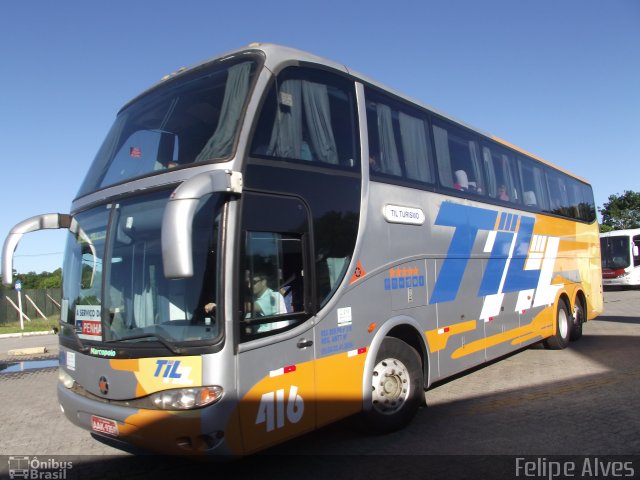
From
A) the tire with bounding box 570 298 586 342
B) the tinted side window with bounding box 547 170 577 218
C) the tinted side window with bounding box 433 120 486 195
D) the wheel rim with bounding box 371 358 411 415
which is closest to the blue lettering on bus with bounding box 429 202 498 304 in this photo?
the tinted side window with bounding box 433 120 486 195

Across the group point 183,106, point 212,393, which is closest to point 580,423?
point 212,393

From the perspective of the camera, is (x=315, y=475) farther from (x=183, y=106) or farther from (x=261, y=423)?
(x=183, y=106)

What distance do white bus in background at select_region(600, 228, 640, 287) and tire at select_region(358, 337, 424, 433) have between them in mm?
27040

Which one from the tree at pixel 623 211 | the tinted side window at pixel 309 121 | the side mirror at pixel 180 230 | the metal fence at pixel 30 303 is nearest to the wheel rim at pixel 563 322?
the tinted side window at pixel 309 121

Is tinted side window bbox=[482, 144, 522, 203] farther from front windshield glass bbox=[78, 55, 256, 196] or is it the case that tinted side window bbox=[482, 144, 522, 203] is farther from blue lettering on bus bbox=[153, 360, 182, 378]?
blue lettering on bus bbox=[153, 360, 182, 378]

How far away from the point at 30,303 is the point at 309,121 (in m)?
33.0

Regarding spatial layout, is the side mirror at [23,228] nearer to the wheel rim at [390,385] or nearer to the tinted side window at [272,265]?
the tinted side window at [272,265]

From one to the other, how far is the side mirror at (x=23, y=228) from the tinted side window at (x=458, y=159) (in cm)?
468

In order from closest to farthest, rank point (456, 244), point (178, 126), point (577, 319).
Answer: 1. point (178, 126)
2. point (456, 244)
3. point (577, 319)

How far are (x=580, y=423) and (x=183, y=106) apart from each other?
17.5 feet

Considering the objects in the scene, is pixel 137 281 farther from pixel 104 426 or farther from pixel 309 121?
pixel 309 121

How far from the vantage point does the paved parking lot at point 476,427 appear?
→ 4.87 metres

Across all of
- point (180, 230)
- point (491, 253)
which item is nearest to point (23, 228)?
point (180, 230)

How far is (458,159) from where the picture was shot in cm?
755
